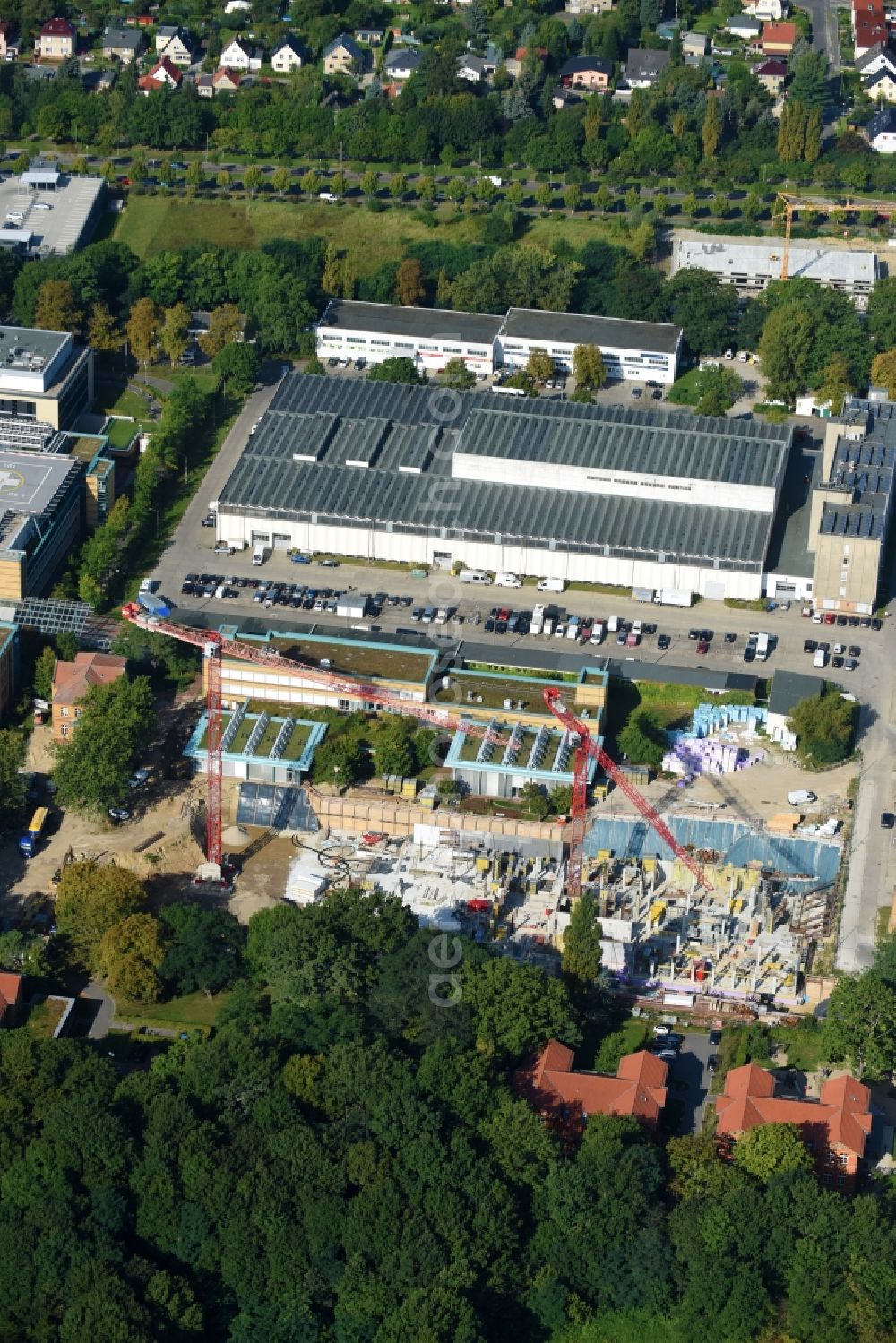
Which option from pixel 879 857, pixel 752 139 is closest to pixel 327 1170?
pixel 879 857

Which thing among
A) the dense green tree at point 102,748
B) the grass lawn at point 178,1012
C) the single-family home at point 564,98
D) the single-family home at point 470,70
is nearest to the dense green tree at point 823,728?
the dense green tree at point 102,748

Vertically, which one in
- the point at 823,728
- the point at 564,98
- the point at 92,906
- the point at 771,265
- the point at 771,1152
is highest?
the point at 771,1152

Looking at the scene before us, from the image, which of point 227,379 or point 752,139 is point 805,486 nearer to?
point 227,379

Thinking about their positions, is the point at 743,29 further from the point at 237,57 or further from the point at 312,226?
the point at 312,226

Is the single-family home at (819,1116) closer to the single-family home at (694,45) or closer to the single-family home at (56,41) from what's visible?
the single-family home at (694,45)

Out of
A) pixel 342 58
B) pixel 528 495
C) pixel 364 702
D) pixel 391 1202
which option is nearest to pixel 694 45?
pixel 342 58

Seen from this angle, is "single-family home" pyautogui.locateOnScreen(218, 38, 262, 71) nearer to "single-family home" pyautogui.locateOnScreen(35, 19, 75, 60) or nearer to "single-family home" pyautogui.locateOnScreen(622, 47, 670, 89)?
"single-family home" pyautogui.locateOnScreen(35, 19, 75, 60)
